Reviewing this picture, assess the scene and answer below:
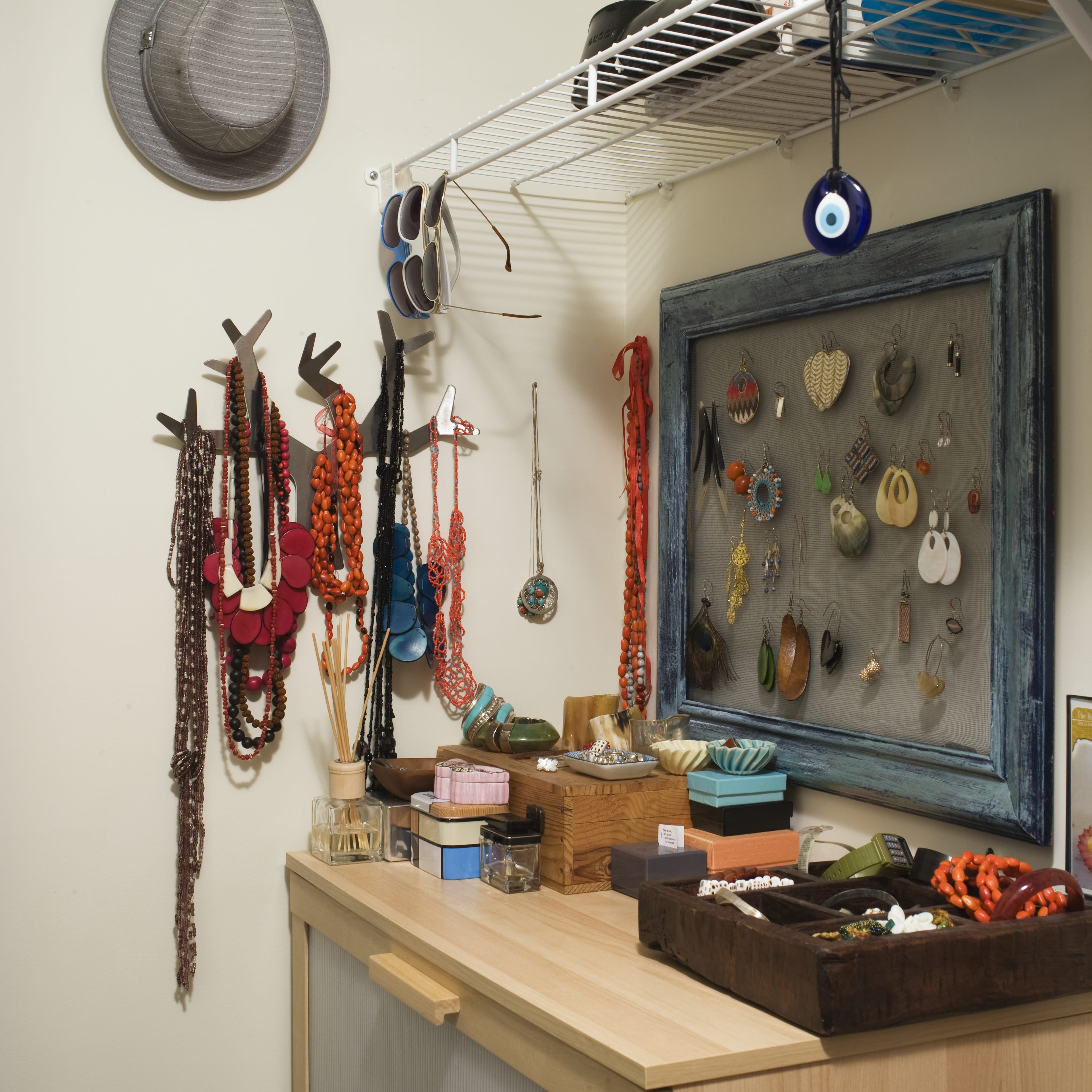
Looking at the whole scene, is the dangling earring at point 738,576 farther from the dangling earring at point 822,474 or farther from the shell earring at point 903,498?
the shell earring at point 903,498

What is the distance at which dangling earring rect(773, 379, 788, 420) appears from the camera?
174 centimetres

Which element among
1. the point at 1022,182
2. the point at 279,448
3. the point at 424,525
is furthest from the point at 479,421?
the point at 1022,182

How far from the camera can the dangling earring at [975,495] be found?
1.45m

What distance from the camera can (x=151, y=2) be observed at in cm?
167

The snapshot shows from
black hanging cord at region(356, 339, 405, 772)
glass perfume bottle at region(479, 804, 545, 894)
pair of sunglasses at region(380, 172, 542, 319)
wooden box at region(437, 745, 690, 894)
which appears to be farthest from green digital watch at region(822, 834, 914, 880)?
pair of sunglasses at region(380, 172, 542, 319)

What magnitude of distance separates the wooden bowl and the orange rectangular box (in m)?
0.39

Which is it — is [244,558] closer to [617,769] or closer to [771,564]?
[617,769]

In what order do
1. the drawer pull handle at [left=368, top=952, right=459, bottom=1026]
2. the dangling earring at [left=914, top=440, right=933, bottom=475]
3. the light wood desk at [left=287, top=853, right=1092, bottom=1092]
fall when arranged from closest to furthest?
the light wood desk at [left=287, top=853, right=1092, bottom=1092] → the drawer pull handle at [left=368, top=952, right=459, bottom=1026] → the dangling earring at [left=914, top=440, right=933, bottom=475]

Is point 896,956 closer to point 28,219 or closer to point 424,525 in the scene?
point 424,525

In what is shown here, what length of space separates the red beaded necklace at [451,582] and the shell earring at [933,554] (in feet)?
2.42

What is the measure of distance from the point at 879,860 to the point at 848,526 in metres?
0.45

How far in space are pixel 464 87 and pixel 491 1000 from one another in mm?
1412

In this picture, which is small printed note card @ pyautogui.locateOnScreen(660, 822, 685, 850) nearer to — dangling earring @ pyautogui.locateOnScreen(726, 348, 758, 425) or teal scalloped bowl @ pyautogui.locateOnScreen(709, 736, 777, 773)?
teal scalloped bowl @ pyautogui.locateOnScreen(709, 736, 777, 773)

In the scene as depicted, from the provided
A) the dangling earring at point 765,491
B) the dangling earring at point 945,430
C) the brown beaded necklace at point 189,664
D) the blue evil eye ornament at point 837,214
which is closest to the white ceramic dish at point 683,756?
the dangling earring at point 765,491
